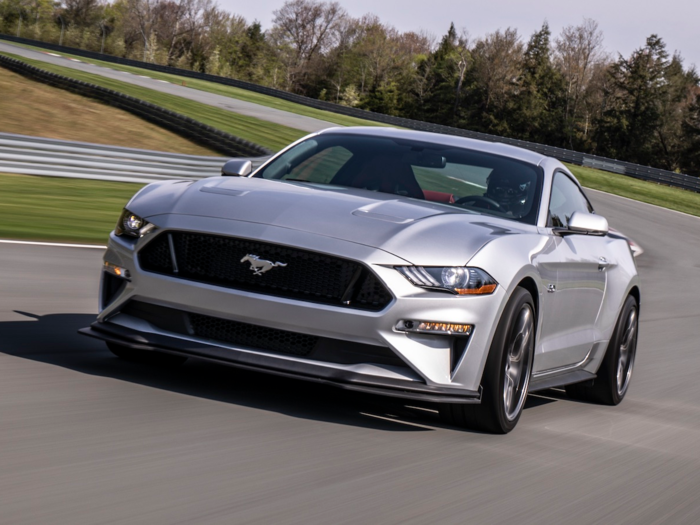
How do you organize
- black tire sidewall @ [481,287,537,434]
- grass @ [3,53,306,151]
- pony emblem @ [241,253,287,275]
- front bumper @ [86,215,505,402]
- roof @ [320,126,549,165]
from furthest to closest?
grass @ [3,53,306,151], roof @ [320,126,549,165], black tire sidewall @ [481,287,537,434], pony emblem @ [241,253,287,275], front bumper @ [86,215,505,402]

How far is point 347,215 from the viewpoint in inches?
187

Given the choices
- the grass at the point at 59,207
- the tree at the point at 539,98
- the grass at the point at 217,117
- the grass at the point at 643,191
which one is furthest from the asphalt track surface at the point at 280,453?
the tree at the point at 539,98

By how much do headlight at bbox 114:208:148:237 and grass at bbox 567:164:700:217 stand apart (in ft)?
122

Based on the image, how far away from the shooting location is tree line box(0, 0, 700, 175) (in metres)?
82.9

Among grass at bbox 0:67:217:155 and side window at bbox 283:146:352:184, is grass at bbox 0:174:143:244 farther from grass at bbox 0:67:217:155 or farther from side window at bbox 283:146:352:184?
grass at bbox 0:67:217:155

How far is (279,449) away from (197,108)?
36.4 meters

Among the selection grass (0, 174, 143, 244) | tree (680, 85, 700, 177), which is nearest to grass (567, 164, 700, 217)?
grass (0, 174, 143, 244)

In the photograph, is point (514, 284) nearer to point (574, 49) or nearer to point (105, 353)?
point (105, 353)

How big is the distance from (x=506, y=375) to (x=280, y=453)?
134cm

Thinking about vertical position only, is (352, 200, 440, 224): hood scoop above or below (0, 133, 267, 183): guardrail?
above

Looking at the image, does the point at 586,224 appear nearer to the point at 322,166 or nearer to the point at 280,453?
the point at 322,166

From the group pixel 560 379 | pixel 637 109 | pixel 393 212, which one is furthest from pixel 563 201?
pixel 637 109

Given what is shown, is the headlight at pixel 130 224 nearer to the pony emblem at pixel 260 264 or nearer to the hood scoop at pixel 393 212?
the pony emblem at pixel 260 264

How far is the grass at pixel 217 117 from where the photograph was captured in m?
34.2
